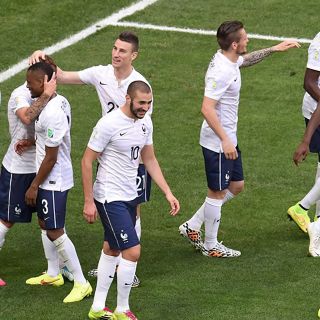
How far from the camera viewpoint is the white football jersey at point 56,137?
11.6 meters

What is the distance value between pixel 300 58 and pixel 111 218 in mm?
8762

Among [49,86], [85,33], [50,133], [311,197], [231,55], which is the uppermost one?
[231,55]

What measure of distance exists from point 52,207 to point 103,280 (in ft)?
3.30

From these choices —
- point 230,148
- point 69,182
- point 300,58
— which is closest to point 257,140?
point 300,58

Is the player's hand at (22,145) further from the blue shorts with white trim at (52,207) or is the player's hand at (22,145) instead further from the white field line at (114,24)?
the white field line at (114,24)

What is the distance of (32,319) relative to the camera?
11.2m

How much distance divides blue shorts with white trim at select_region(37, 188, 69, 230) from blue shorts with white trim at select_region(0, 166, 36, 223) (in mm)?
491

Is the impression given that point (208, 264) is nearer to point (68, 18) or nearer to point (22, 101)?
point (22, 101)

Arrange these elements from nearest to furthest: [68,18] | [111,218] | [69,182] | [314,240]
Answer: [111,218] < [69,182] < [314,240] < [68,18]

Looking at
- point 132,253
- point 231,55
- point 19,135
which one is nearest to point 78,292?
point 132,253

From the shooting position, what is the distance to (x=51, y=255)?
12.4 m

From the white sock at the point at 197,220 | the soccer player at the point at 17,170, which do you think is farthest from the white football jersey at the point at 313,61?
the soccer player at the point at 17,170

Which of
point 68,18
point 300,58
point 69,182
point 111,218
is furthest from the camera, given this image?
point 68,18

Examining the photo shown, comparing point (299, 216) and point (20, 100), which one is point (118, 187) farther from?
point (299, 216)
